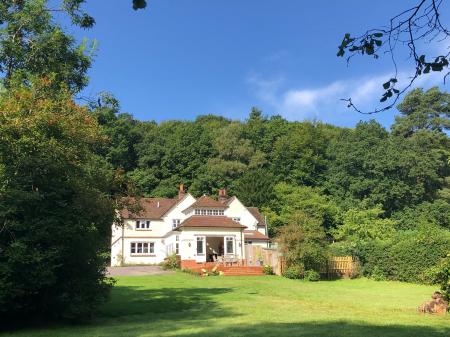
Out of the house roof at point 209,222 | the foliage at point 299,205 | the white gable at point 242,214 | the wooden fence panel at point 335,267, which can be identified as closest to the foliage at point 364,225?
the foliage at point 299,205

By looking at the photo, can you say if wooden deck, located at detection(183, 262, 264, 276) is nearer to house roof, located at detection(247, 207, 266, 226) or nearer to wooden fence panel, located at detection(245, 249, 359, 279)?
wooden fence panel, located at detection(245, 249, 359, 279)

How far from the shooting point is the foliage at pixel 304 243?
95.7 ft

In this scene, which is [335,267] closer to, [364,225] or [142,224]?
[364,225]

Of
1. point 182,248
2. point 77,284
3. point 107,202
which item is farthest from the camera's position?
point 182,248

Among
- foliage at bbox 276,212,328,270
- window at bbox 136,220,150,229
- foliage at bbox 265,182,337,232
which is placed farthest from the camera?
foliage at bbox 265,182,337,232

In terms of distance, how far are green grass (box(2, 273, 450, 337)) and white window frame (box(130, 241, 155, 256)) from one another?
29940 millimetres

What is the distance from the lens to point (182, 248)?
1528 inches

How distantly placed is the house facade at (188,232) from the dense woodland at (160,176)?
6176 millimetres

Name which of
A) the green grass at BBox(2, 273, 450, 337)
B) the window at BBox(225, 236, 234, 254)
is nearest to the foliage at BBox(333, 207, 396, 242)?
the window at BBox(225, 236, 234, 254)

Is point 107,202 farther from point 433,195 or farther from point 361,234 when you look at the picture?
point 433,195

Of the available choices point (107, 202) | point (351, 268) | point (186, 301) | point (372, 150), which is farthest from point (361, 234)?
point (107, 202)

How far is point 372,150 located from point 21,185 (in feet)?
182

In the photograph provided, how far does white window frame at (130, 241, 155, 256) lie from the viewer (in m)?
51.0

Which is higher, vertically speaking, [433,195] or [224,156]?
[224,156]
